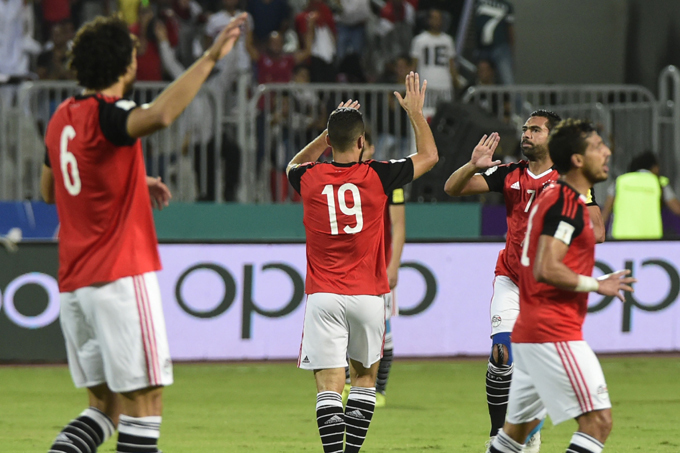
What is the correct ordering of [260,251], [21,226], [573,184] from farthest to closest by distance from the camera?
1. [21,226]
2. [260,251]
3. [573,184]

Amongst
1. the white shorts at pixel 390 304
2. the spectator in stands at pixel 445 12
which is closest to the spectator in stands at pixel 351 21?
the spectator in stands at pixel 445 12

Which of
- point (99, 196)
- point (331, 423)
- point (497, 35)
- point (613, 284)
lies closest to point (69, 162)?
point (99, 196)

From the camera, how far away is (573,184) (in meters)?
5.35

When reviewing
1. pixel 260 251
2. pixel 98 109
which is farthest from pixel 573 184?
pixel 260 251

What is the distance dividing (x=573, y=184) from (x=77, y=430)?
2646 mm

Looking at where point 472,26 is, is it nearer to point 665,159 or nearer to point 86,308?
point 665,159

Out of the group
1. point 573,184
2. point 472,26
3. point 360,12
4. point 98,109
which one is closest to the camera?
point 98,109

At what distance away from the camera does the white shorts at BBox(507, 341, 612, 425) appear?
5.14 meters

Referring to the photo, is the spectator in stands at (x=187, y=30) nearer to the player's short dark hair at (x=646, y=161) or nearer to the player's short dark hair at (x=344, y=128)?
the player's short dark hair at (x=646, y=161)

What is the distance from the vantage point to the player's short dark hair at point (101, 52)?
16.0ft

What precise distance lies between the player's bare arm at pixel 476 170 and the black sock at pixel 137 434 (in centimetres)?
272

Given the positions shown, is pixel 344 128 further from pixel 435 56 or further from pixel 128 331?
pixel 435 56

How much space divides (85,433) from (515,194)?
3.39 metres

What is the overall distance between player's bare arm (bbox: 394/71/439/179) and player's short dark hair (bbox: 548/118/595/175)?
1113 mm
